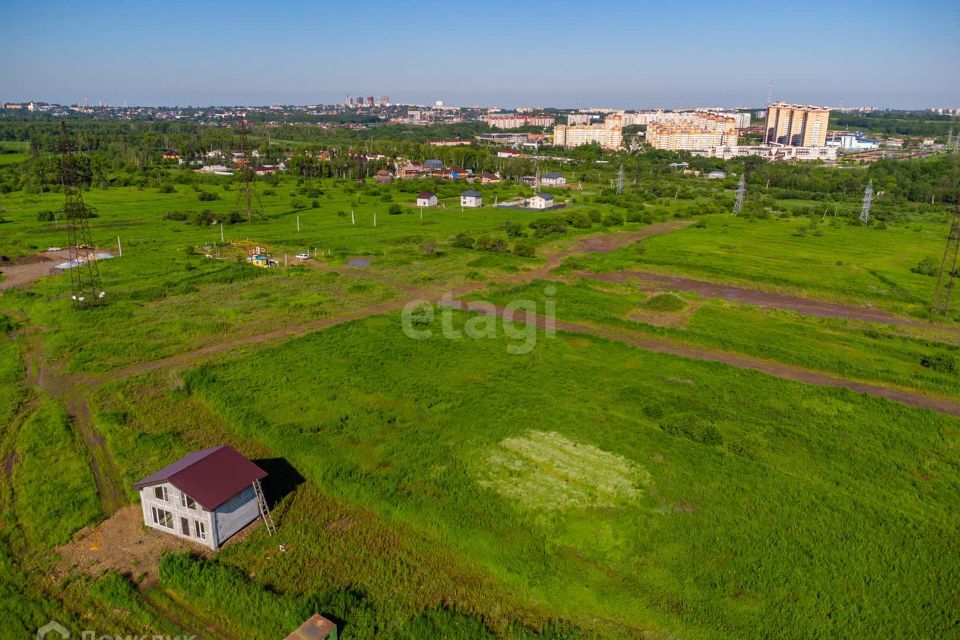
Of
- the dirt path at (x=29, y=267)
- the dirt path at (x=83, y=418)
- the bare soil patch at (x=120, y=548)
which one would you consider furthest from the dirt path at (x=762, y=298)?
the dirt path at (x=29, y=267)

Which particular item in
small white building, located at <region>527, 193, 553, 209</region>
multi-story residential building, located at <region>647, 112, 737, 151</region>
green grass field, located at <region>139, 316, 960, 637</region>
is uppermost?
multi-story residential building, located at <region>647, 112, 737, 151</region>

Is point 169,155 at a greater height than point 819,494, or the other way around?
point 169,155

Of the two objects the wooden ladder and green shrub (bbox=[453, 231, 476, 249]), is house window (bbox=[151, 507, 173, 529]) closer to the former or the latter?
the wooden ladder

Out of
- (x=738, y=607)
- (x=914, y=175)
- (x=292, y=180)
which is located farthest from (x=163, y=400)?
(x=914, y=175)

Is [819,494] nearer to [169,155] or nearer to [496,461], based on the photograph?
[496,461]

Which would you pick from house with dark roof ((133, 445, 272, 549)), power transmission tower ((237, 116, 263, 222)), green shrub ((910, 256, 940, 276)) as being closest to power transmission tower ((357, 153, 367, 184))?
power transmission tower ((237, 116, 263, 222))

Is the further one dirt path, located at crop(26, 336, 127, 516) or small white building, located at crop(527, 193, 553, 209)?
small white building, located at crop(527, 193, 553, 209)

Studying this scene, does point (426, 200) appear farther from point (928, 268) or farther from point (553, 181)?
point (928, 268)
